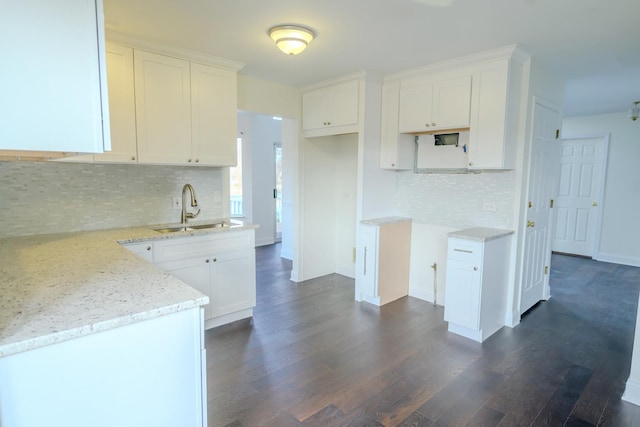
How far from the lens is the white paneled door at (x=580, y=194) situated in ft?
18.8

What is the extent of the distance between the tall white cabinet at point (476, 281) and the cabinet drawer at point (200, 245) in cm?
186

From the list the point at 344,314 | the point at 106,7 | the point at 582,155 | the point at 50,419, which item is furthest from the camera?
the point at 582,155

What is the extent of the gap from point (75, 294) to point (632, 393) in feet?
10.2

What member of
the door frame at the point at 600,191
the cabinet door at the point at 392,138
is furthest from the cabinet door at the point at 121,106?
the door frame at the point at 600,191

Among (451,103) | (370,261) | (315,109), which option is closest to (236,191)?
(315,109)

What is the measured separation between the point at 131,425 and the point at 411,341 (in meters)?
2.25

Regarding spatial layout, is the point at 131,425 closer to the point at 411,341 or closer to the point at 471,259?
the point at 411,341

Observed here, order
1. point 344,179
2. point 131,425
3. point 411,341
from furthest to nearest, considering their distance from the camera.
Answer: point 344,179 < point 411,341 < point 131,425

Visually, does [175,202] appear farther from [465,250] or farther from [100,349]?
[465,250]

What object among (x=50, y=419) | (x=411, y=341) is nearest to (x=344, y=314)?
(x=411, y=341)

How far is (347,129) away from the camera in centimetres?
389

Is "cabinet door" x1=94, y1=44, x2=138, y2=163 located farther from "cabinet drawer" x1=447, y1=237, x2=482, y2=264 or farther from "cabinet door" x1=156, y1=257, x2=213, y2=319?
"cabinet drawer" x1=447, y1=237, x2=482, y2=264

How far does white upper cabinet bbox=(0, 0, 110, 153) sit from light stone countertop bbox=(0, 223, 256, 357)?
523 millimetres

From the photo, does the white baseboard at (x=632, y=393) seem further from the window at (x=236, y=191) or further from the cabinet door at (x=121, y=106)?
the window at (x=236, y=191)
